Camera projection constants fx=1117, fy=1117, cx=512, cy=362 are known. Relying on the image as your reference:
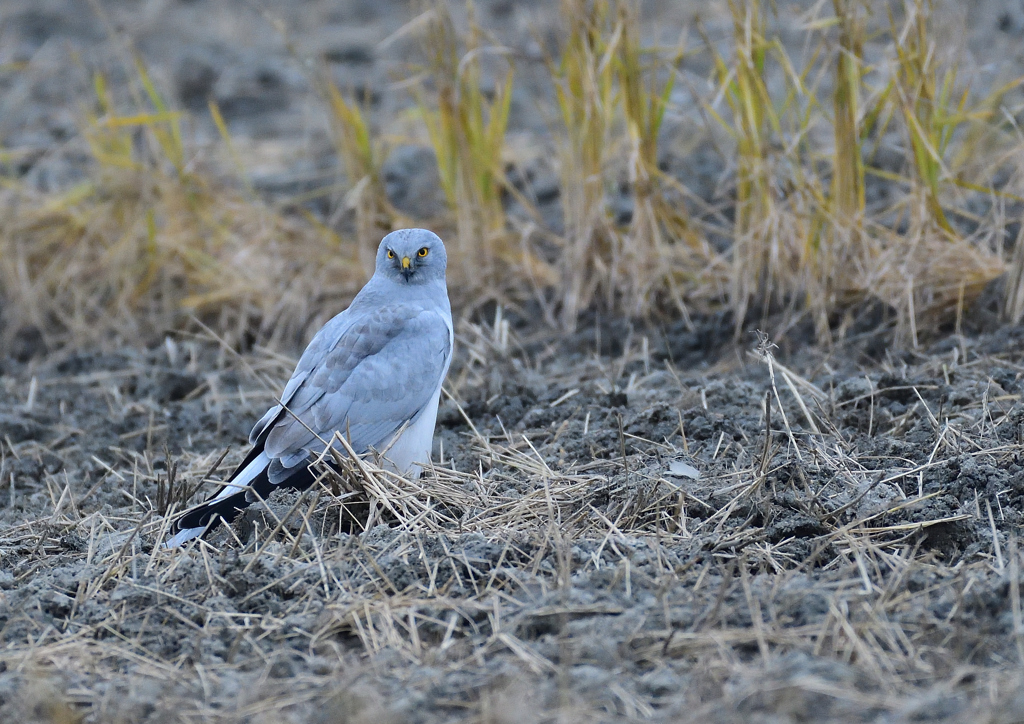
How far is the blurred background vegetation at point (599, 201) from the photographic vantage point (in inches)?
193

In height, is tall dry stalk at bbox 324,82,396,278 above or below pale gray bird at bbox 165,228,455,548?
above

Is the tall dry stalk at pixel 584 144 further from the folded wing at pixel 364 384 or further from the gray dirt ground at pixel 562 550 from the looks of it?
the folded wing at pixel 364 384

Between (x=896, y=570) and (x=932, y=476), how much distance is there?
646 millimetres

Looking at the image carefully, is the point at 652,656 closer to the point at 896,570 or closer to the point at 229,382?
the point at 896,570

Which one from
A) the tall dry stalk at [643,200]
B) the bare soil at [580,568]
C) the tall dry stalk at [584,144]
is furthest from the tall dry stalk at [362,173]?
the bare soil at [580,568]

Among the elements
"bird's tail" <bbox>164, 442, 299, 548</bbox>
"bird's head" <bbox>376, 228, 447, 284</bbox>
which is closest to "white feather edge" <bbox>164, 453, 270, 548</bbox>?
"bird's tail" <bbox>164, 442, 299, 548</bbox>

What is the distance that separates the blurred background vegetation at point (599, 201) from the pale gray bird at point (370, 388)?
1271 mm

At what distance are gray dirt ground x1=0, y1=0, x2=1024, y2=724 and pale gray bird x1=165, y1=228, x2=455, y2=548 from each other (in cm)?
16

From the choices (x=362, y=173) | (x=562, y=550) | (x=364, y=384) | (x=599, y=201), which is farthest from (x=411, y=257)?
(x=362, y=173)

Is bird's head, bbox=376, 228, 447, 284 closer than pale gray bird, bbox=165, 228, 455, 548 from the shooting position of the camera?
No

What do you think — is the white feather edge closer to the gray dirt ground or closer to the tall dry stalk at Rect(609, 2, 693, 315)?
the gray dirt ground

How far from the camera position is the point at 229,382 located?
17.6ft

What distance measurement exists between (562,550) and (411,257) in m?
1.69

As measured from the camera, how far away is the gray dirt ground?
8.16ft
